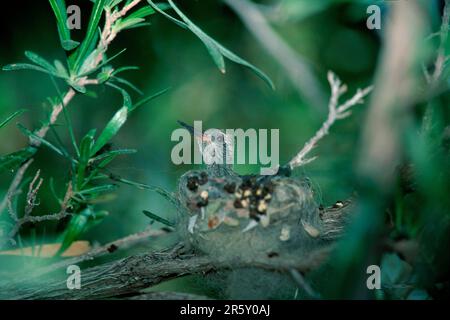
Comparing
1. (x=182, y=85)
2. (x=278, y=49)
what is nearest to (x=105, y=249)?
(x=278, y=49)

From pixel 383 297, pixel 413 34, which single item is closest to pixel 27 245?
pixel 383 297

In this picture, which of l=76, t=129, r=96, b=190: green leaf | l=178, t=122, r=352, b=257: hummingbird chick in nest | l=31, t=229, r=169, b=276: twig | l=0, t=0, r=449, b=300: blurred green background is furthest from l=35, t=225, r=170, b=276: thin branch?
l=0, t=0, r=449, b=300: blurred green background

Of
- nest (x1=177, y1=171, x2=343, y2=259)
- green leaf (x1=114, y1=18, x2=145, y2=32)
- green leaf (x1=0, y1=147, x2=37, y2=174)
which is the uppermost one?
green leaf (x1=114, y1=18, x2=145, y2=32)

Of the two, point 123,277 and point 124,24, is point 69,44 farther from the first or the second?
point 123,277

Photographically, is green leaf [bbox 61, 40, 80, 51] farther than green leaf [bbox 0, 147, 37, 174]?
No

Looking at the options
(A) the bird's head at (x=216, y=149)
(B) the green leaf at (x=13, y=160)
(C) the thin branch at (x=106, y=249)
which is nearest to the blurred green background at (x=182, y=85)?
(A) the bird's head at (x=216, y=149)

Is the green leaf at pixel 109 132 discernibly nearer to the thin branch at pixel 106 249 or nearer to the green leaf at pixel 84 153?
the green leaf at pixel 84 153

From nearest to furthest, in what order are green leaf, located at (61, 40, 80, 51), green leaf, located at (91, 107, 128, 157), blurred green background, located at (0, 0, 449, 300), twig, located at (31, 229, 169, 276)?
1. green leaf, located at (61, 40, 80, 51)
2. green leaf, located at (91, 107, 128, 157)
3. twig, located at (31, 229, 169, 276)
4. blurred green background, located at (0, 0, 449, 300)

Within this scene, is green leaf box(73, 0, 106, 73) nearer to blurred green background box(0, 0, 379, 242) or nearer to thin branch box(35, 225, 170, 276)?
thin branch box(35, 225, 170, 276)
